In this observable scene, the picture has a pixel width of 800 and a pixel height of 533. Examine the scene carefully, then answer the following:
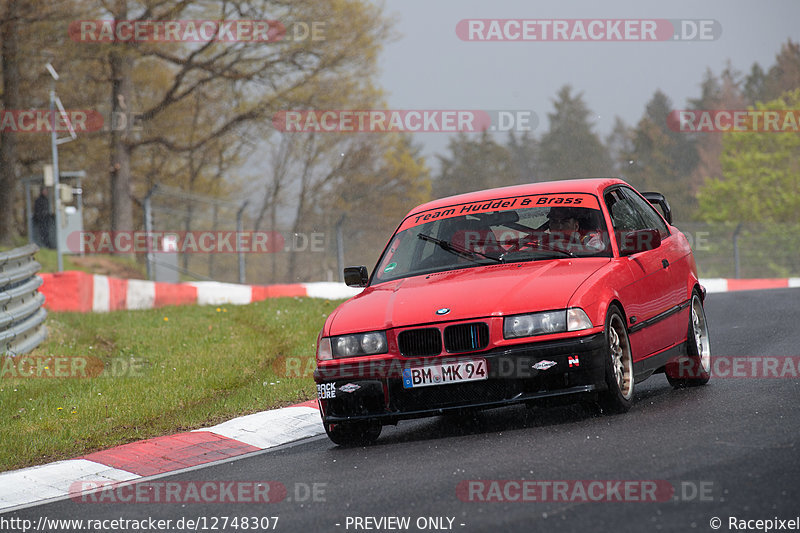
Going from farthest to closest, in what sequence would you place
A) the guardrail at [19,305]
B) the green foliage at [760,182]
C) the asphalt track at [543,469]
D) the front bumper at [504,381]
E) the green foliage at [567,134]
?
the green foliage at [567,134] < the green foliage at [760,182] < the guardrail at [19,305] < the front bumper at [504,381] < the asphalt track at [543,469]

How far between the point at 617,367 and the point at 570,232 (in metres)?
1.17

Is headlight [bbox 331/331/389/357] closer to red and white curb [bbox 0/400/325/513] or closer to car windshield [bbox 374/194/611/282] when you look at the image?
car windshield [bbox 374/194/611/282]

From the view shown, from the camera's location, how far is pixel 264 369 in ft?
34.7

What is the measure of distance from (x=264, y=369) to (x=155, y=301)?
27.6 feet

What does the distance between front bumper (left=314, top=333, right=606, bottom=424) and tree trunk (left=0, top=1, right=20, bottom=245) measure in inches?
1136

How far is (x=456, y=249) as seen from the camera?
750 centimetres

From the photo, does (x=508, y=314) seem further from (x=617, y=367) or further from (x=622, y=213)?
(x=622, y=213)

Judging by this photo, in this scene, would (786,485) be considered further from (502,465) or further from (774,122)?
(774,122)

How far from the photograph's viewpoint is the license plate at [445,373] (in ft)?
20.2

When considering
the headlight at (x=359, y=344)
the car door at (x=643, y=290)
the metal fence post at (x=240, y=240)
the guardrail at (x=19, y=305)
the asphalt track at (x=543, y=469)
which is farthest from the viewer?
the metal fence post at (x=240, y=240)

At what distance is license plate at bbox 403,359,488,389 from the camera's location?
615 centimetres

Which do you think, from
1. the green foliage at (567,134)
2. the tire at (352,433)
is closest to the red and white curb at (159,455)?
the tire at (352,433)

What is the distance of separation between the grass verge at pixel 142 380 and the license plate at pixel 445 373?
2.41 metres

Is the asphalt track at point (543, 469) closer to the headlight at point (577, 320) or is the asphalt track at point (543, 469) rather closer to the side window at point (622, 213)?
the headlight at point (577, 320)
